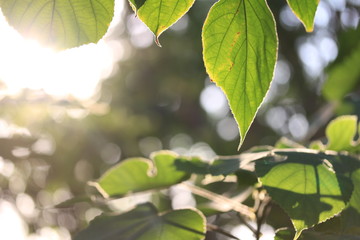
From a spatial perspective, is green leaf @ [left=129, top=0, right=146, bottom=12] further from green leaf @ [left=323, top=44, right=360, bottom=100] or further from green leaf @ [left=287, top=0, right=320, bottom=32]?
green leaf @ [left=323, top=44, right=360, bottom=100]

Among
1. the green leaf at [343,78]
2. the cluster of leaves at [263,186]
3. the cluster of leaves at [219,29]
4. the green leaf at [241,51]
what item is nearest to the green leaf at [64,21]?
the cluster of leaves at [219,29]

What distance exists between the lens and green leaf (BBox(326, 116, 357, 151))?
41.1 inches

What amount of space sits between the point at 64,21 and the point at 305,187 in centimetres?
41

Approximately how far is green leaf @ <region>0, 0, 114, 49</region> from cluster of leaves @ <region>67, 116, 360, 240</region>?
0.31 m

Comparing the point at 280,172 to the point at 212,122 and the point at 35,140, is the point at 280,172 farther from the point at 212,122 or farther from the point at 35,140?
the point at 212,122

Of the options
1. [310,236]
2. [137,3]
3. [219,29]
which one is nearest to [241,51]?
[219,29]

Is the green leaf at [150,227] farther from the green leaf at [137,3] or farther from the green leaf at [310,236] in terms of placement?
the green leaf at [137,3]

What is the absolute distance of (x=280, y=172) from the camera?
2.46 ft

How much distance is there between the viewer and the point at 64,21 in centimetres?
59

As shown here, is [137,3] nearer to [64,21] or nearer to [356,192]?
[64,21]

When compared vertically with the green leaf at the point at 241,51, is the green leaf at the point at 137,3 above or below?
above

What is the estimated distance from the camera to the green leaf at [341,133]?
104cm

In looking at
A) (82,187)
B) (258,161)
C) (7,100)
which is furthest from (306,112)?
(258,161)

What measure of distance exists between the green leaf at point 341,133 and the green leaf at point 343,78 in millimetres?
1319
